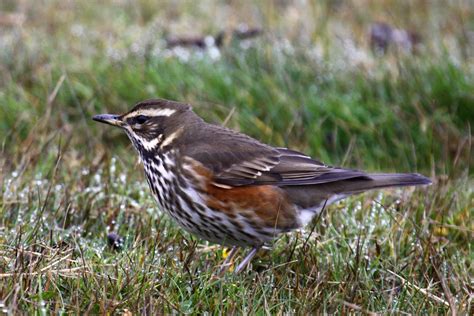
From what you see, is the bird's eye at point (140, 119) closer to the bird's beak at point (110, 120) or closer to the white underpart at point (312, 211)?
the bird's beak at point (110, 120)

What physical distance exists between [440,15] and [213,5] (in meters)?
2.80

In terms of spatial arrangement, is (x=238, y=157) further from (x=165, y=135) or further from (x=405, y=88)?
(x=405, y=88)

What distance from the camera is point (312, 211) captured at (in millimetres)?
6098

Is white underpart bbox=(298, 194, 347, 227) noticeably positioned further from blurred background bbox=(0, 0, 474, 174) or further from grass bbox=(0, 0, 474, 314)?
blurred background bbox=(0, 0, 474, 174)

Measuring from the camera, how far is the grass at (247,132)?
5.10m

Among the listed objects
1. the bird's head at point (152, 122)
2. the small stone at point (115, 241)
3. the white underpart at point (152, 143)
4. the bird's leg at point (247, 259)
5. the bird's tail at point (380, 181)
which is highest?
the bird's head at point (152, 122)

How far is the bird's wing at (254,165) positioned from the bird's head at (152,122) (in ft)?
0.92

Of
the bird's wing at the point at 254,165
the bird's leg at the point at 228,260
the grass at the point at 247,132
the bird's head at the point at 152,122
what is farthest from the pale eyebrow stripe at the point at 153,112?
the bird's leg at the point at 228,260

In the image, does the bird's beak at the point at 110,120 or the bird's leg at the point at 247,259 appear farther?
the bird's beak at the point at 110,120

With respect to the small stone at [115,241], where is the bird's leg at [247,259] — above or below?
below

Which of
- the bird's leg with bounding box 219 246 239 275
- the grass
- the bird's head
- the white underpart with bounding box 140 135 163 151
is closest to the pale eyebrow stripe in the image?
the bird's head

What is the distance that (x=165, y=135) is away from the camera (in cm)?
625

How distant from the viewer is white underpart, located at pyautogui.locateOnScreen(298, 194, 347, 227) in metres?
5.99

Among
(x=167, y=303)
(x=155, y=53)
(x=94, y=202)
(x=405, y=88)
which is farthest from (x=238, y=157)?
(x=155, y=53)
